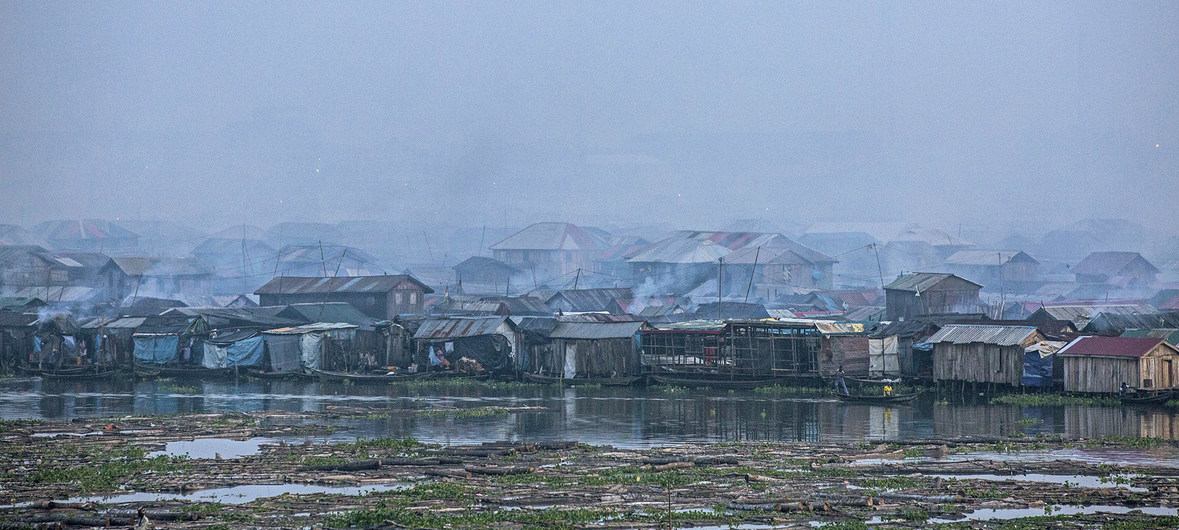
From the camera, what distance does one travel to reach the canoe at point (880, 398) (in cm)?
4153

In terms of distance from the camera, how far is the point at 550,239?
127m

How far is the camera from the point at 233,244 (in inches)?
5571

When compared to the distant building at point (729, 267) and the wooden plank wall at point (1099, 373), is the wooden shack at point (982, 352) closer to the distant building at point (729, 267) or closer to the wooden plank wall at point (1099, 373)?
the wooden plank wall at point (1099, 373)

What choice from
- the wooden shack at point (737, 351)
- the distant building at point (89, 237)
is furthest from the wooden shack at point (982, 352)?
the distant building at point (89, 237)

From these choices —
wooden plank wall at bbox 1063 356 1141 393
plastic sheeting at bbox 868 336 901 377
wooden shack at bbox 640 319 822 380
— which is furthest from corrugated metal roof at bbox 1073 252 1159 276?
wooden plank wall at bbox 1063 356 1141 393

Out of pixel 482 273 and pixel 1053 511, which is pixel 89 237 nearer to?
pixel 482 273

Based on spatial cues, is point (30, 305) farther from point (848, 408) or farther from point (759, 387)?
point (848, 408)

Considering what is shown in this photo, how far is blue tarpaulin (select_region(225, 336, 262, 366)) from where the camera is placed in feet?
188

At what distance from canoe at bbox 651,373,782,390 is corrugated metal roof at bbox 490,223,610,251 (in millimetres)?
74540

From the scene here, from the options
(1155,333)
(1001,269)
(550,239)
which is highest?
(550,239)

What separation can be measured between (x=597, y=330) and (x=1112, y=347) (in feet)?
71.4

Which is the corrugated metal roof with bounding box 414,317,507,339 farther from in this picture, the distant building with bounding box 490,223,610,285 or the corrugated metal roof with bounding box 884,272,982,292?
the distant building with bounding box 490,223,610,285

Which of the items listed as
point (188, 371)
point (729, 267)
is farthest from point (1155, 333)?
point (729, 267)

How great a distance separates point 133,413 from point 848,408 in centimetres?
2600
